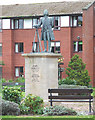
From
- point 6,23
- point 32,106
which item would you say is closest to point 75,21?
point 6,23

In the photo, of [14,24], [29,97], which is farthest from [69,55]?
[29,97]

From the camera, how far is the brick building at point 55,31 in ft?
127

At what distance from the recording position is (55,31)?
133 feet

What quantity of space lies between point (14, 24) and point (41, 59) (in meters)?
24.9

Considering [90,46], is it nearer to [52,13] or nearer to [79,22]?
[79,22]

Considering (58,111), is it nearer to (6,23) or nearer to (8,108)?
(8,108)

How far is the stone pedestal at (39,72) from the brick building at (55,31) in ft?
69.6

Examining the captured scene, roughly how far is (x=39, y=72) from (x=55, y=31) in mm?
23436

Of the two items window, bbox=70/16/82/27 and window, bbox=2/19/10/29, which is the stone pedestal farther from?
window, bbox=2/19/10/29

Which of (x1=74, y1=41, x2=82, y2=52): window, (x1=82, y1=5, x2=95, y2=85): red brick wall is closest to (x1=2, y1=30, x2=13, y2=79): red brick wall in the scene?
(x1=74, y1=41, x2=82, y2=52): window

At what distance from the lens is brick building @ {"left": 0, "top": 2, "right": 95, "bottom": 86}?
127ft

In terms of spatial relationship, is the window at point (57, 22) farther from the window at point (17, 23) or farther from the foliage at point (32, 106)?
the foliage at point (32, 106)

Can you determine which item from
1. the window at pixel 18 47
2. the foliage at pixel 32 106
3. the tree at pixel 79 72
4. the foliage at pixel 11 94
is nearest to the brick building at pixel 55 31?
the window at pixel 18 47

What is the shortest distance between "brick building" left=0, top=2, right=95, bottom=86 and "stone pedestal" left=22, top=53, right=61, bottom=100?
69.6 feet
